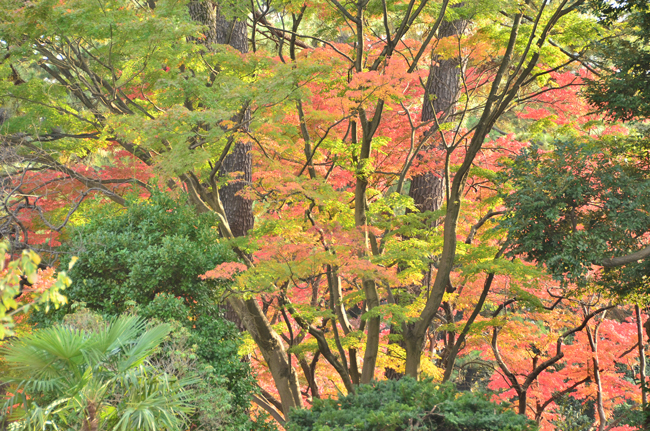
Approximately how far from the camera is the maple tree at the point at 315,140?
6.73m

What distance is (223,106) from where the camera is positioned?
7.19 meters

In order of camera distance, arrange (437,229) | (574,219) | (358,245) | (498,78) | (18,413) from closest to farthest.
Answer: (18,413)
(574,219)
(498,78)
(358,245)
(437,229)

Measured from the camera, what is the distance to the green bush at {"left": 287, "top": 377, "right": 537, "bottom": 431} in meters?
4.08

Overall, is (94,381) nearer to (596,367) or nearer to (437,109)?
(437,109)

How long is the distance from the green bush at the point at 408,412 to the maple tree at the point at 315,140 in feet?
5.53

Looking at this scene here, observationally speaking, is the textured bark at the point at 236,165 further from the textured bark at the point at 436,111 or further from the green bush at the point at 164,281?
the textured bark at the point at 436,111

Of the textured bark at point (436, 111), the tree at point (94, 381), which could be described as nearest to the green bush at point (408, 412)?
the tree at point (94, 381)

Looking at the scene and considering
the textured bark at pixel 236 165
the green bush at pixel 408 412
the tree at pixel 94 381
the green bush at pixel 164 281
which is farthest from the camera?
the textured bark at pixel 236 165

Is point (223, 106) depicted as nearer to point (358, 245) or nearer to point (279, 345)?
point (358, 245)

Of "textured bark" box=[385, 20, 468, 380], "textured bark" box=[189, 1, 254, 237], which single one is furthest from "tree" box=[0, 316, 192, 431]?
"textured bark" box=[385, 20, 468, 380]

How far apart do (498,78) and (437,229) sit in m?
2.66

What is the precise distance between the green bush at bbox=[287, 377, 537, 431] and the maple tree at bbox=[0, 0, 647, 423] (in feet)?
5.53

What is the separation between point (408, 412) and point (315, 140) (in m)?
5.81

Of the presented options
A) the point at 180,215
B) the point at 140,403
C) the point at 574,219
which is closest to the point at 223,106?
the point at 180,215
